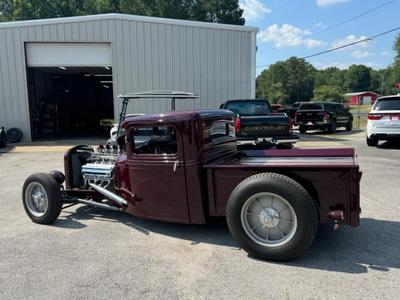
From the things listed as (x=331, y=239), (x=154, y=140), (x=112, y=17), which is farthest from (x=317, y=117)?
(x=154, y=140)

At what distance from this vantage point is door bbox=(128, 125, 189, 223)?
475cm

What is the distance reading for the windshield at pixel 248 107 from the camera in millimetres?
13188

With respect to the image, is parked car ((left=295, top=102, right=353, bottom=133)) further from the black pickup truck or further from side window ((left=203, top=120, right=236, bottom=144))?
side window ((left=203, top=120, right=236, bottom=144))

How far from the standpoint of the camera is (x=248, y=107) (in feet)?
43.5

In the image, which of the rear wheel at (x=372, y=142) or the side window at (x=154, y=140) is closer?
the side window at (x=154, y=140)

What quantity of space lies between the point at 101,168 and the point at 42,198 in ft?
3.20

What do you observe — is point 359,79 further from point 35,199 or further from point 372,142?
point 35,199

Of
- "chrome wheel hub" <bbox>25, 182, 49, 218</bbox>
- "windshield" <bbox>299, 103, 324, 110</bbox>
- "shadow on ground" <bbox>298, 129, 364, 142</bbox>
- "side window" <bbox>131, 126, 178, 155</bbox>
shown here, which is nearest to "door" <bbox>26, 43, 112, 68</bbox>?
"shadow on ground" <bbox>298, 129, 364, 142</bbox>

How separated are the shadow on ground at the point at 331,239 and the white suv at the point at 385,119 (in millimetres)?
8812

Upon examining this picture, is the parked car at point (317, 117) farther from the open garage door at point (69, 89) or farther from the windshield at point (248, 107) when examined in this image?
the open garage door at point (69, 89)

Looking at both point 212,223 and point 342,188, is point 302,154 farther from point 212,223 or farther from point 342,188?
→ point 212,223

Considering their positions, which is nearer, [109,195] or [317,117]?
[109,195]

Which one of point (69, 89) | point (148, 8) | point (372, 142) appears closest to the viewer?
point (372, 142)

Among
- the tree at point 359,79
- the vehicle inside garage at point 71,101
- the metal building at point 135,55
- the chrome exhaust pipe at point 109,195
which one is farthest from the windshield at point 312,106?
the tree at point 359,79
